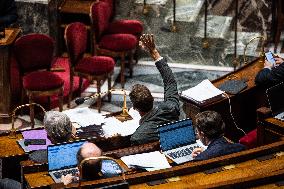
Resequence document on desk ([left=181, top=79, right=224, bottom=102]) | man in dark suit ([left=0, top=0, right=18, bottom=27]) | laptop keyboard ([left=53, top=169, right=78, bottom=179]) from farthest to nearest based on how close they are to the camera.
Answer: man in dark suit ([left=0, top=0, right=18, bottom=27]) < document on desk ([left=181, top=79, right=224, bottom=102]) < laptop keyboard ([left=53, top=169, right=78, bottom=179])

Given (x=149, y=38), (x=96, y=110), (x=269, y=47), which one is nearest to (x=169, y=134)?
(x=149, y=38)

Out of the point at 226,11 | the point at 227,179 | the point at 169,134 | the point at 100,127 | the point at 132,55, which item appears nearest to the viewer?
the point at 227,179

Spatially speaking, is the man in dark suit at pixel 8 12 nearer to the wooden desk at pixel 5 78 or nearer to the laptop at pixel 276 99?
the wooden desk at pixel 5 78

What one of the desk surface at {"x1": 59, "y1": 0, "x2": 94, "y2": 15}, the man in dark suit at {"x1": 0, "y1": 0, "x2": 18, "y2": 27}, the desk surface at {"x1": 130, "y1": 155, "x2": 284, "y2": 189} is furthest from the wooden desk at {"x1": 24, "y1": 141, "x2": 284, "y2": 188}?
the desk surface at {"x1": 59, "y1": 0, "x2": 94, "y2": 15}

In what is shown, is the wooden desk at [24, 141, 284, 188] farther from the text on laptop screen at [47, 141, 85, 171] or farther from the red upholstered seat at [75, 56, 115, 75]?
the red upholstered seat at [75, 56, 115, 75]

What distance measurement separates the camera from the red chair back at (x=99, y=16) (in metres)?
9.58

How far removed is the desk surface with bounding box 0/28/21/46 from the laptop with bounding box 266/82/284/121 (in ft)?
10.9

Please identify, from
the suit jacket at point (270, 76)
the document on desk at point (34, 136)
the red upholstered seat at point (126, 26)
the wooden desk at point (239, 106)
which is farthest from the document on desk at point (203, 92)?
the red upholstered seat at point (126, 26)

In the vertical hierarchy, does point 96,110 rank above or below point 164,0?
below

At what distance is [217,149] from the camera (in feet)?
19.0

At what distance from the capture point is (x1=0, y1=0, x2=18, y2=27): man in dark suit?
9.32 m

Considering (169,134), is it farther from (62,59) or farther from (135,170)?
(62,59)

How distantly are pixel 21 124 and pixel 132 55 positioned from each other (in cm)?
191

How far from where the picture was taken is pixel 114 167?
559 cm
